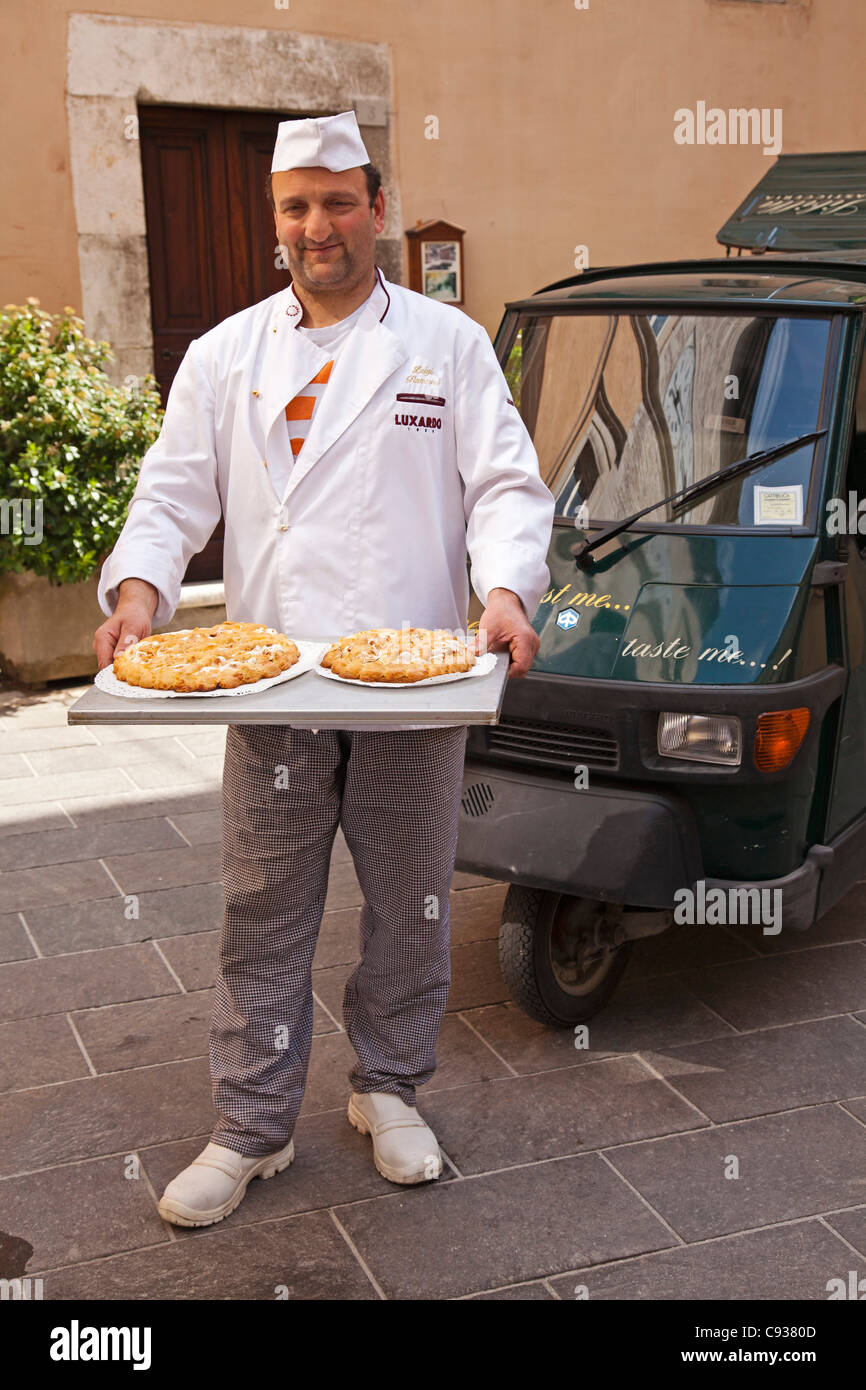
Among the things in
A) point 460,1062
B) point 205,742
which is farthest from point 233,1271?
point 205,742

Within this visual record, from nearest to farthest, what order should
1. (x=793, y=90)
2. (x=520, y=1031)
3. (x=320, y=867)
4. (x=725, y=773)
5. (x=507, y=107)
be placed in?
(x=320, y=867)
(x=725, y=773)
(x=520, y=1031)
(x=507, y=107)
(x=793, y=90)

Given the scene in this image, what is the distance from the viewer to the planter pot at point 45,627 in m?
7.36

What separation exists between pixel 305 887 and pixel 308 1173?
0.72 metres

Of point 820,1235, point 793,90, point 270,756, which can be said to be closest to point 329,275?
point 270,756

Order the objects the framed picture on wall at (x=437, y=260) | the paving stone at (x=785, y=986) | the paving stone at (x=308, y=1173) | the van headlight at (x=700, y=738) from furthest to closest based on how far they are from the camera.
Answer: the framed picture on wall at (x=437, y=260) → the paving stone at (x=785, y=986) → the van headlight at (x=700, y=738) → the paving stone at (x=308, y=1173)

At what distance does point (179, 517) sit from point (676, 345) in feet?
6.06

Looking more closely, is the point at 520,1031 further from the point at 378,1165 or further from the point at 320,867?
the point at 320,867

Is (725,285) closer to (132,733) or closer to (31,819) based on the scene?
(31,819)

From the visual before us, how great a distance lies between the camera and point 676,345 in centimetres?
419

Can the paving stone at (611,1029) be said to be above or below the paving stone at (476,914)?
below

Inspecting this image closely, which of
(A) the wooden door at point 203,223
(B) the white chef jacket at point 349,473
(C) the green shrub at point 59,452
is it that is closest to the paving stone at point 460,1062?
(B) the white chef jacket at point 349,473

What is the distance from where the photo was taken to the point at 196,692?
2.64m

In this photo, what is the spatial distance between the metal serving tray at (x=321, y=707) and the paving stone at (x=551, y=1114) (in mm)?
1325

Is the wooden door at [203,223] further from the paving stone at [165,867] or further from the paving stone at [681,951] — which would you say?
the paving stone at [681,951]
